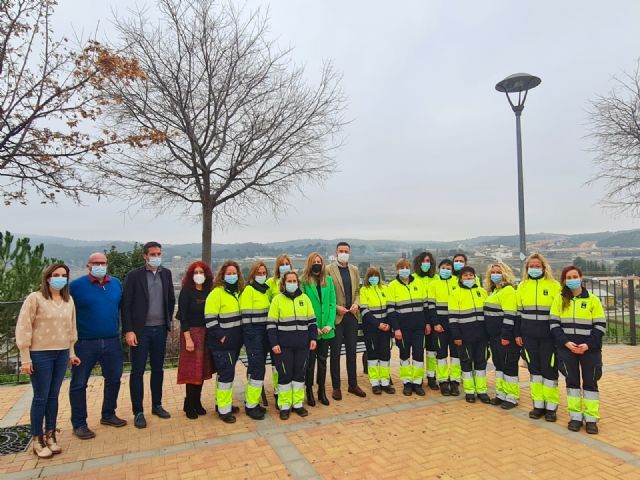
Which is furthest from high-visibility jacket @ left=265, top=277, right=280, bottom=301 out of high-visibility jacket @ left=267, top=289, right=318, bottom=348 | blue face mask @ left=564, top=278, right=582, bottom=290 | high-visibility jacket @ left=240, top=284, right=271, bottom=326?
blue face mask @ left=564, top=278, right=582, bottom=290

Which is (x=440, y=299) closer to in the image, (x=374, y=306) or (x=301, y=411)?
(x=374, y=306)

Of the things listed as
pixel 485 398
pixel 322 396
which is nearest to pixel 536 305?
pixel 485 398

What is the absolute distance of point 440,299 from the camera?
5.89 metres

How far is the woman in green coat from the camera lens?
18.2 feet

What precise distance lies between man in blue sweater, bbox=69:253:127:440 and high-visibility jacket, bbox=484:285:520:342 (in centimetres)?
463

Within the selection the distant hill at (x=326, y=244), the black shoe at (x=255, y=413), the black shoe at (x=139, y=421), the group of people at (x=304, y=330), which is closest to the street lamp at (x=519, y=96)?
the distant hill at (x=326, y=244)

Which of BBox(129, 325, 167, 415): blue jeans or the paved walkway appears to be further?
BBox(129, 325, 167, 415): blue jeans

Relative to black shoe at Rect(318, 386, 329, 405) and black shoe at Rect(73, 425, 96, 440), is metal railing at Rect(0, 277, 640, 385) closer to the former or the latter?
black shoe at Rect(73, 425, 96, 440)

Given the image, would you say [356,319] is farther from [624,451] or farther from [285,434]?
[624,451]

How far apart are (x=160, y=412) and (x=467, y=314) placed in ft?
13.8

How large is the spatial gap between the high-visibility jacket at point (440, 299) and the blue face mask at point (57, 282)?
4628 millimetres

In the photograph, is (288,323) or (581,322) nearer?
(581,322)

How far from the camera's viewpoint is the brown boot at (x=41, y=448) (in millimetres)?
4137

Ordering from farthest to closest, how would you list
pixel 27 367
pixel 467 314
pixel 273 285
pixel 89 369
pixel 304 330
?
pixel 273 285, pixel 467 314, pixel 304 330, pixel 89 369, pixel 27 367
